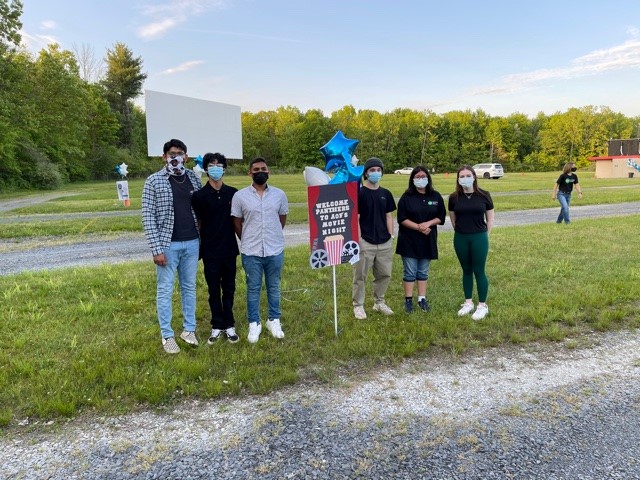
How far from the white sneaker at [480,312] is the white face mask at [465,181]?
1553 millimetres

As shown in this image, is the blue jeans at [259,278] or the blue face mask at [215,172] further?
the blue jeans at [259,278]

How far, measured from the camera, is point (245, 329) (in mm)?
5215

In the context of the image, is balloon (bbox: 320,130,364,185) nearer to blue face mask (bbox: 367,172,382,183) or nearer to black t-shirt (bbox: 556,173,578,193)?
blue face mask (bbox: 367,172,382,183)

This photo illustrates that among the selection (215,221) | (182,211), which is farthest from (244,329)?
(182,211)

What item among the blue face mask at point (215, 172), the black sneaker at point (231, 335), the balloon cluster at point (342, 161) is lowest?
the black sneaker at point (231, 335)

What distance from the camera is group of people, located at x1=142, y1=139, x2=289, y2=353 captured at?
4.42 meters

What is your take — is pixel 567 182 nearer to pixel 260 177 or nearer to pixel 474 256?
pixel 474 256

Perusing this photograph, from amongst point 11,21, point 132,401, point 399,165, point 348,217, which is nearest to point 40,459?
point 132,401

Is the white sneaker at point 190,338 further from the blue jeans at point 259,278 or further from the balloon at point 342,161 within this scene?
the balloon at point 342,161

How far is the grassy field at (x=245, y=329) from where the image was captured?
3846 mm

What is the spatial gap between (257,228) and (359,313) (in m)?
1.87

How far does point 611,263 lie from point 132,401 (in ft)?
27.7

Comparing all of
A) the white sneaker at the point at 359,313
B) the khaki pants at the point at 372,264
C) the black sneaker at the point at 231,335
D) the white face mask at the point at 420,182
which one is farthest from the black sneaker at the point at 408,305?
the black sneaker at the point at 231,335

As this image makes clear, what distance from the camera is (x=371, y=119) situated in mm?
89438
